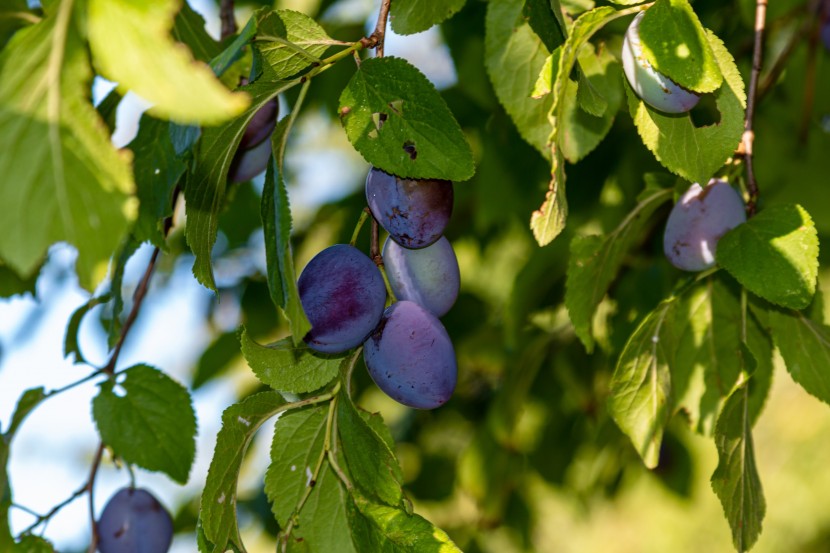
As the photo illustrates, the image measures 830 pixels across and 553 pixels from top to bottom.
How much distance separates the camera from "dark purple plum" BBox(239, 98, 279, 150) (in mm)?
877

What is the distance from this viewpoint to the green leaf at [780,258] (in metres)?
0.70

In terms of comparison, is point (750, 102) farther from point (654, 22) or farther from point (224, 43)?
point (224, 43)

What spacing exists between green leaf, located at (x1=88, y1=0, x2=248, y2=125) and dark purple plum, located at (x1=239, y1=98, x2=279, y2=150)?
0.44m

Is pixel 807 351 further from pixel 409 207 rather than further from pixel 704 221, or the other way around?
pixel 409 207

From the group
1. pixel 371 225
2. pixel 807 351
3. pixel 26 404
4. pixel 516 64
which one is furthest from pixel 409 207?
pixel 26 404

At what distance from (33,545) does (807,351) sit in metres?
0.74

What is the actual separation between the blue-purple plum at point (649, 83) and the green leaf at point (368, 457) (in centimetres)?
32

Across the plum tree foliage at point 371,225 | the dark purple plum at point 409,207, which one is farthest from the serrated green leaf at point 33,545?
the dark purple plum at point 409,207

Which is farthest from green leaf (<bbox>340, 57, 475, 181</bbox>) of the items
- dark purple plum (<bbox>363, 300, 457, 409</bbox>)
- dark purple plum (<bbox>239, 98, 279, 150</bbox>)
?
dark purple plum (<bbox>239, 98, 279, 150</bbox>)

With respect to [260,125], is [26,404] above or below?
below

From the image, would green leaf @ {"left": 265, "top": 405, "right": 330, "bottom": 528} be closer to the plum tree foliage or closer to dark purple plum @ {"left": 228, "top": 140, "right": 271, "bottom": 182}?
the plum tree foliage

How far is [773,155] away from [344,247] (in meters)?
0.95

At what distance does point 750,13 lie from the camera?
3.79 feet

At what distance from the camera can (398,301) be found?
72cm
